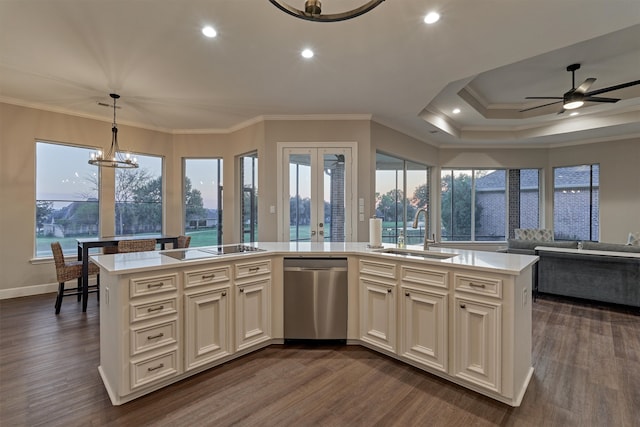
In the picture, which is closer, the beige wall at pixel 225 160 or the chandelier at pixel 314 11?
the chandelier at pixel 314 11

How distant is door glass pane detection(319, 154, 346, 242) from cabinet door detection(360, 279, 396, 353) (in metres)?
2.17

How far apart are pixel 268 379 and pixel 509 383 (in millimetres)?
1677

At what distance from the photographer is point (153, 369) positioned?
7.10 feet

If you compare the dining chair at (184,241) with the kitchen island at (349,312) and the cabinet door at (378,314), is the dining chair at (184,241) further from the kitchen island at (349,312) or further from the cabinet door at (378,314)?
the cabinet door at (378,314)

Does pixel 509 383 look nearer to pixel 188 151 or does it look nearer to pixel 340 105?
pixel 340 105

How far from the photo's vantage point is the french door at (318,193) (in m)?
4.92

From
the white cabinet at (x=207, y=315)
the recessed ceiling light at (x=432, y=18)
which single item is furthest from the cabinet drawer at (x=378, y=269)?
the recessed ceiling light at (x=432, y=18)

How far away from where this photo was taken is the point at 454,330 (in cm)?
226

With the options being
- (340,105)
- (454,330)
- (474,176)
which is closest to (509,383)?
(454,330)

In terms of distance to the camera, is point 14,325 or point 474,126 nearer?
point 14,325

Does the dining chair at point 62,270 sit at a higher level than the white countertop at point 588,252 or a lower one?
lower

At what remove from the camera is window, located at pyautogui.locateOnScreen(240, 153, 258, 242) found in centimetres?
555

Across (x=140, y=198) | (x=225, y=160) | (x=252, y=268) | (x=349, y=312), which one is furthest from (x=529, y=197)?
(x=140, y=198)

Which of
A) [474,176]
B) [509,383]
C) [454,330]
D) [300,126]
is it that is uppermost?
[300,126]
